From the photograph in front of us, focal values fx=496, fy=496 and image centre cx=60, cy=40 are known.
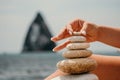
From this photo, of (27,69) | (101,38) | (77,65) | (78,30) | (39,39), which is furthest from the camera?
(39,39)

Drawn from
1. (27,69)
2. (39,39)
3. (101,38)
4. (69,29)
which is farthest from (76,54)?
(39,39)

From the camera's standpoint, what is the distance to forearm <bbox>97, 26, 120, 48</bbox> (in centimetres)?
312

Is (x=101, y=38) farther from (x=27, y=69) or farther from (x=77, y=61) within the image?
(x=27, y=69)

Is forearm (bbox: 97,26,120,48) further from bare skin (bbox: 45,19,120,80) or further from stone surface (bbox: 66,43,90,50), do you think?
stone surface (bbox: 66,43,90,50)

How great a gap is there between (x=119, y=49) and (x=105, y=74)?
192mm

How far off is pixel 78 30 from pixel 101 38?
20 cm

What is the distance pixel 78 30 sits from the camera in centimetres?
300

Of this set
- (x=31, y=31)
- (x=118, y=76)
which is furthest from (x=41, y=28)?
(x=118, y=76)

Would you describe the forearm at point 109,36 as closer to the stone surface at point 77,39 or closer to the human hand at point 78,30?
the human hand at point 78,30

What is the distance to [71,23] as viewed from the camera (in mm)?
2973

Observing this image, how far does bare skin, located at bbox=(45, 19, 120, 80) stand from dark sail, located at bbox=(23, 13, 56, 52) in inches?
2315

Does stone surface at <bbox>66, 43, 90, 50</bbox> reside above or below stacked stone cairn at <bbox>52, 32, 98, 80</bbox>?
above

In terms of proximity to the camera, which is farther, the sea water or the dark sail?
the dark sail

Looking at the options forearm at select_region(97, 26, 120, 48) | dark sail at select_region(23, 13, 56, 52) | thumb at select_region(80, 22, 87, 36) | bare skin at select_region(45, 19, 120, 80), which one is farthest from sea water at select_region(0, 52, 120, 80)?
thumb at select_region(80, 22, 87, 36)
